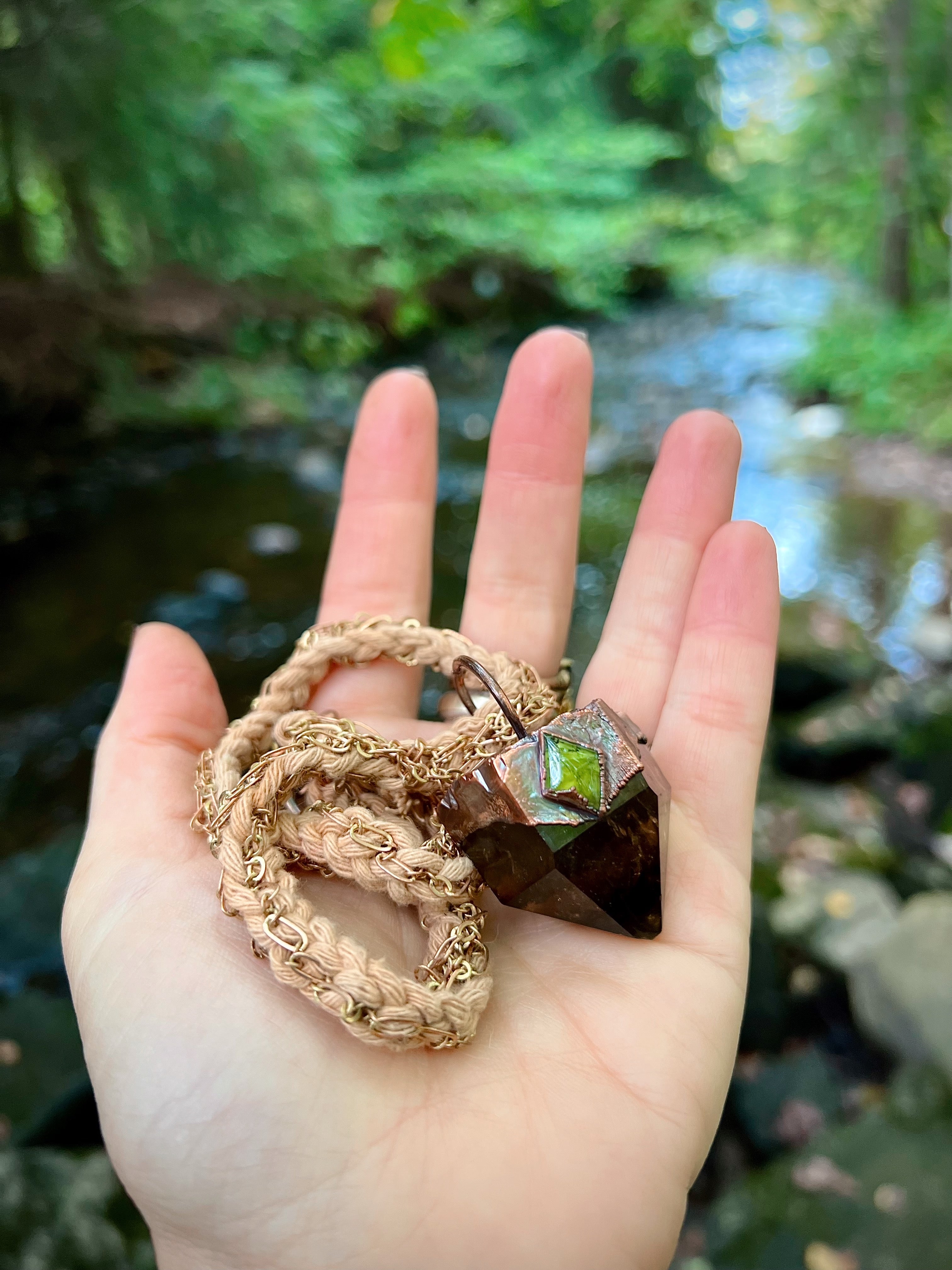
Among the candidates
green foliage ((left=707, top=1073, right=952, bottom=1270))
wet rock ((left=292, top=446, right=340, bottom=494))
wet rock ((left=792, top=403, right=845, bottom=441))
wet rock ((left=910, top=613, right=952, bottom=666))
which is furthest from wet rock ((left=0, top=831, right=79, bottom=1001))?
wet rock ((left=792, top=403, right=845, bottom=441))

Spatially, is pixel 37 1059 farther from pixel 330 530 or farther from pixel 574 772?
pixel 330 530

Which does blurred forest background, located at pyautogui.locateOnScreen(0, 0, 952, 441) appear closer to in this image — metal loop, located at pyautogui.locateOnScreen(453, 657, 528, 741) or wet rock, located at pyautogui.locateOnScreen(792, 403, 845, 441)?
wet rock, located at pyautogui.locateOnScreen(792, 403, 845, 441)

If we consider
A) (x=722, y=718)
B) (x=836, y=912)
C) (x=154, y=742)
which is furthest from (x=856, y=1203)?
(x=154, y=742)

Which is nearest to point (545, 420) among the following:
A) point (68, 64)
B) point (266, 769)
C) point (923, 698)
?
point (266, 769)

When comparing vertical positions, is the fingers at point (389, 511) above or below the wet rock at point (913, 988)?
above

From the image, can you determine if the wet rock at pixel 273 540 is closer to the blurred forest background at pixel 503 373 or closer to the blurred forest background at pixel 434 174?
the blurred forest background at pixel 503 373

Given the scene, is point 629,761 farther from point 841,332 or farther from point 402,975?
point 841,332

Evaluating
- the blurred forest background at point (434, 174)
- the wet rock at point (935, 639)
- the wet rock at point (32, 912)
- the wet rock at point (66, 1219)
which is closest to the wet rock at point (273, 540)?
the blurred forest background at point (434, 174)
